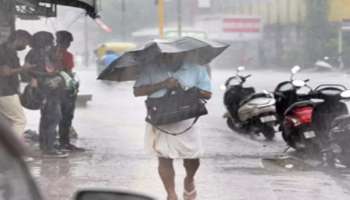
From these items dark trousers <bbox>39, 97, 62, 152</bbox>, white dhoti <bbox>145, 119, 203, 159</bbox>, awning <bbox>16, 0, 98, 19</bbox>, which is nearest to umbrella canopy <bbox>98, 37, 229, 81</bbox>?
white dhoti <bbox>145, 119, 203, 159</bbox>

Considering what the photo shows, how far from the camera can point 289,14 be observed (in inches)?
1212

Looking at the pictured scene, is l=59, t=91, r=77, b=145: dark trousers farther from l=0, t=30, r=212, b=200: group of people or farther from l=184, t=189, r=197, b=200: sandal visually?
l=184, t=189, r=197, b=200: sandal

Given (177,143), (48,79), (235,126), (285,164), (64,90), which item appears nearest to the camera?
(177,143)

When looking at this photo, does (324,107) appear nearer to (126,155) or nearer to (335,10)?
(126,155)

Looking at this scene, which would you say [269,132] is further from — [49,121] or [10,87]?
[10,87]

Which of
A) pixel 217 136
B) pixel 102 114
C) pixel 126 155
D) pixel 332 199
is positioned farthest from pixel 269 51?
pixel 332 199

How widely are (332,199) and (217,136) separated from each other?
519cm

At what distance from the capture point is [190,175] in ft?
21.3

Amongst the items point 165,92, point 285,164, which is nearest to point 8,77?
point 165,92

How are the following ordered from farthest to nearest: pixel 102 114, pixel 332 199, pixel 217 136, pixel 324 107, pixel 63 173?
pixel 102 114 → pixel 217 136 → pixel 324 107 → pixel 63 173 → pixel 332 199

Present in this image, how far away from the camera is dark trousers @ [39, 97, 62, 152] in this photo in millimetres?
9094

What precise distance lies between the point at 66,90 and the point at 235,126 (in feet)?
13.8

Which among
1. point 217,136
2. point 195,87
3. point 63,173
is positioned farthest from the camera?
point 217,136

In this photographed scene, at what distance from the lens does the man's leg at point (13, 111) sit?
8.06 metres
